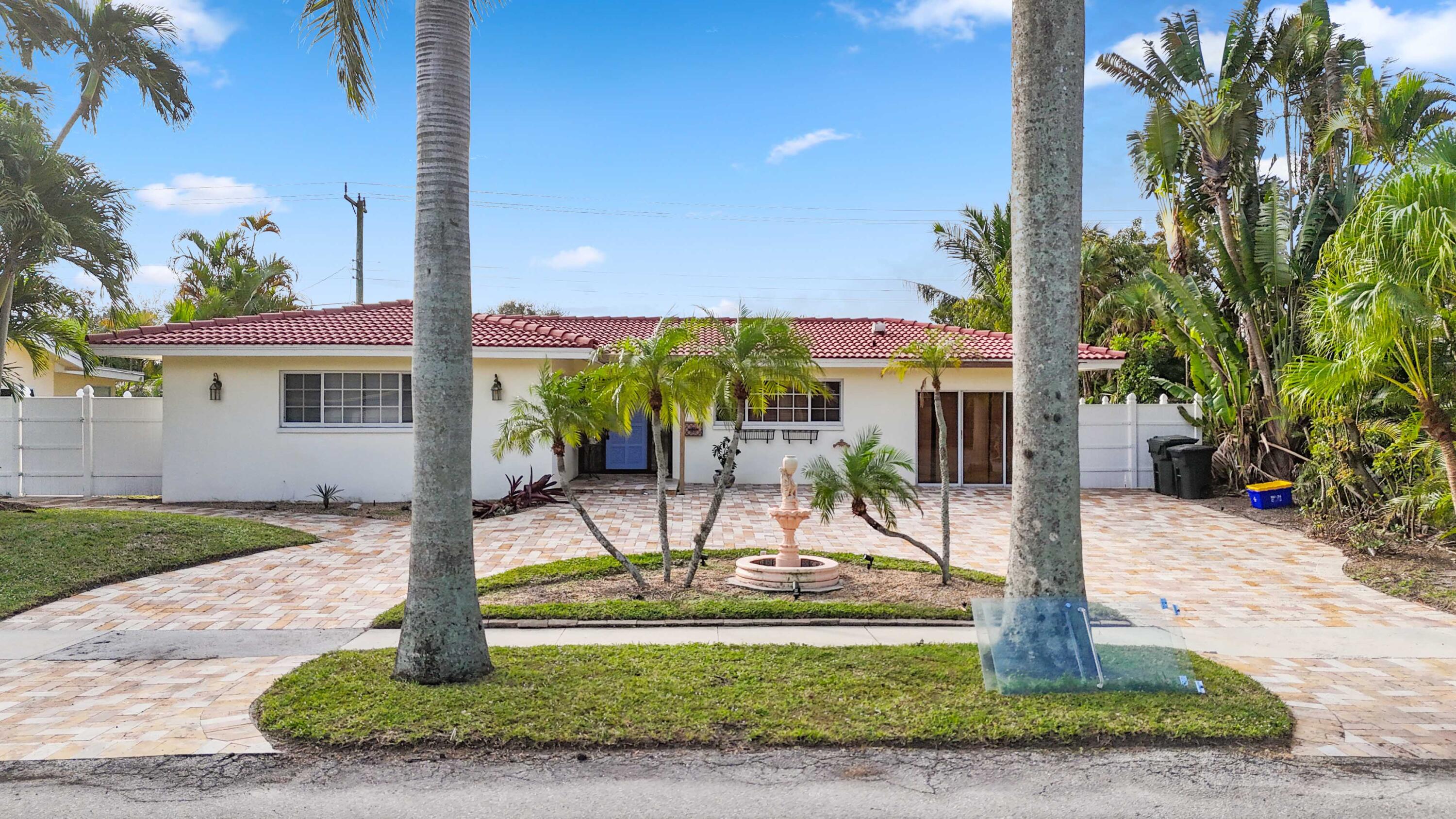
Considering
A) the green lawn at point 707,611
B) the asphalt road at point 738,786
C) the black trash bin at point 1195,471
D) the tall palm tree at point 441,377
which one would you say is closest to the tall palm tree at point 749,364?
the green lawn at point 707,611

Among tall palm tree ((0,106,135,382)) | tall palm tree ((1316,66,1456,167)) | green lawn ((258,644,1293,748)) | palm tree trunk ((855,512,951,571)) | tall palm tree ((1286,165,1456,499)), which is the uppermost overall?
tall palm tree ((1316,66,1456,167))

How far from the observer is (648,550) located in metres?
11.5

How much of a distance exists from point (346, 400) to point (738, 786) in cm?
1386

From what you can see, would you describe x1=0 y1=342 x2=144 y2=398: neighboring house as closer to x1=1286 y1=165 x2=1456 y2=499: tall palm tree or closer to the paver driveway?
the paver driveway

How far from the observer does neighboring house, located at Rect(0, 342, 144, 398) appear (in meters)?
24.2

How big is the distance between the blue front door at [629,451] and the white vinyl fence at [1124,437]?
9943 millimetres

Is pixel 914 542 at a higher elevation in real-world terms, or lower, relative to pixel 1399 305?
lower

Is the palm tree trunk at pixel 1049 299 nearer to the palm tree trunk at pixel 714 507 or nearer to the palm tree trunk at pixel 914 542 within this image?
the palm tree trunk at pixel 914 542

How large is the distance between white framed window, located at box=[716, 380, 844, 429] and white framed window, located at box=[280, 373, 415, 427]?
630cm

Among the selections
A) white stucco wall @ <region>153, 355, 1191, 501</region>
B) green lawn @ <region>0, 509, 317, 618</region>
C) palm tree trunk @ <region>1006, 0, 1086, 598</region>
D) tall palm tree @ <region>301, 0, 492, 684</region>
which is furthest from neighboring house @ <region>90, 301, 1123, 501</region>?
palm tree trunk @ <region>1006, 0, 1086, 598</region>

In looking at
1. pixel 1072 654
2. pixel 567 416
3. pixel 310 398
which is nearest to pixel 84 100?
pixel 310 398

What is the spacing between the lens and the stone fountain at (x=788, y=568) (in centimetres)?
894

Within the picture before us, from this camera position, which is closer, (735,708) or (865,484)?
(735,708)

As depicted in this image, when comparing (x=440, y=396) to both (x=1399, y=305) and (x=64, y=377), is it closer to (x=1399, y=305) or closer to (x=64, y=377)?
(x=1399, y=305)
